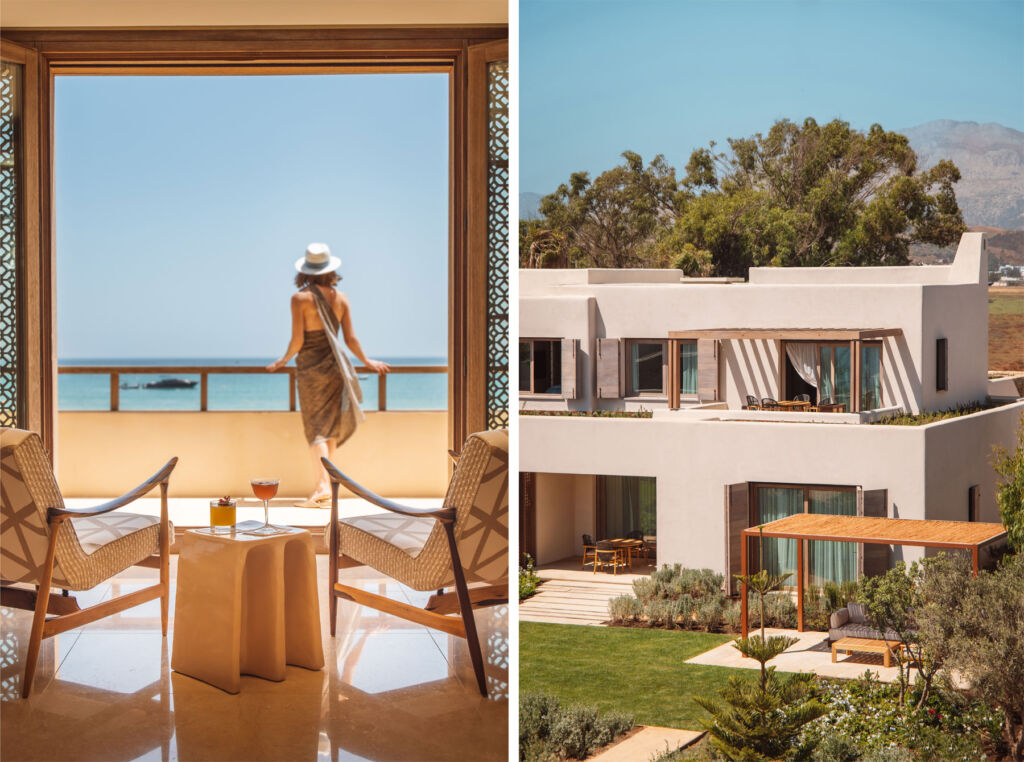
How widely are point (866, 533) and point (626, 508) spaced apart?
0.84 metres

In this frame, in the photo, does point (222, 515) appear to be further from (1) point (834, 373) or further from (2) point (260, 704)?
(1) point (834, 373)

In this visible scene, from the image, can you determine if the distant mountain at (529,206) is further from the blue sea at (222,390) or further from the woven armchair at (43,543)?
the blue sea at (222,390)

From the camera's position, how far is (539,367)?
159 inches

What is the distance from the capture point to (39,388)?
6.08 m

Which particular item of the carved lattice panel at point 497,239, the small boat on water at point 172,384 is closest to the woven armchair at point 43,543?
the carved lattice panel at point 497,239

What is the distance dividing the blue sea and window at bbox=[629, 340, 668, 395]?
54.8ft

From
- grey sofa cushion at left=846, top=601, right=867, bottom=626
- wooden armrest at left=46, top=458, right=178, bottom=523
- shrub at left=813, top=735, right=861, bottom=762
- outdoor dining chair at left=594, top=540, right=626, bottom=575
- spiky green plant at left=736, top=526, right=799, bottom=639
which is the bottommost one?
shrub at left=813, top=735, right=861, bottom=762

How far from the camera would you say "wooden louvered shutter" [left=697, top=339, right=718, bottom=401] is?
3.81m

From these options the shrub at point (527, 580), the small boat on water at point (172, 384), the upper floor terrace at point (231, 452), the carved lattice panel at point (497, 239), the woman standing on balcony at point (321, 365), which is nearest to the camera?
the shrub at point (527, 580)

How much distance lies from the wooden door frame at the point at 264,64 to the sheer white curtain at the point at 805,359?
2.53 metres

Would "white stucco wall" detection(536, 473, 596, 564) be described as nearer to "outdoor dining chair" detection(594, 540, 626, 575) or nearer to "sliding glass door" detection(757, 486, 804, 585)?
"outdoor dining chair" detection(594, 540, 626, 575)

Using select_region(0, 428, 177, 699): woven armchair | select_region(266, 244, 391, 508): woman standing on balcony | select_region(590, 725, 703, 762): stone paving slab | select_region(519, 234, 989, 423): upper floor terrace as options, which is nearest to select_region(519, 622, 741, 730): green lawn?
select_region(590, 725, 703, 762): stone paving slab

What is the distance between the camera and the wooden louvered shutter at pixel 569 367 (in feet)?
12.7

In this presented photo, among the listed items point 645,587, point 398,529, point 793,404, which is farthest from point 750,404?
point 398,529
